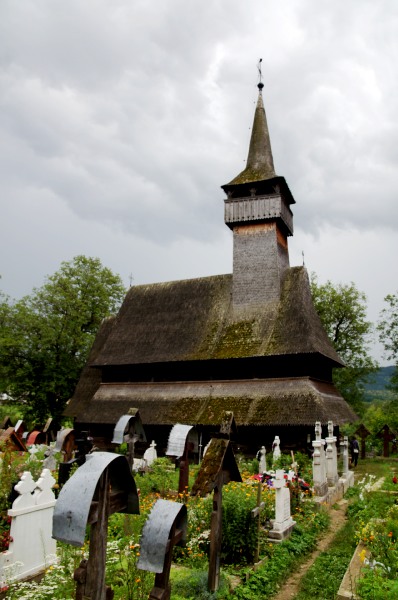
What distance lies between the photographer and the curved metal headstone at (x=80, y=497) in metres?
4.26

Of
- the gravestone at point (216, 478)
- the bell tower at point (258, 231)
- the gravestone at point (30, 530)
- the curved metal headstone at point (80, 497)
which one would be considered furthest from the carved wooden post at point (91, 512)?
the bell tower at point (258, 231)

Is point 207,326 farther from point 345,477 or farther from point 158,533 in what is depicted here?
point 158,533

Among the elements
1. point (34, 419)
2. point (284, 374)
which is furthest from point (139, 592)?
point (34, 419)

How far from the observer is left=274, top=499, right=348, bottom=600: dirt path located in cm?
706

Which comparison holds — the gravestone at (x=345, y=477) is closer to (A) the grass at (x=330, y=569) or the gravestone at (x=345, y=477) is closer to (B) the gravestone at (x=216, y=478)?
(A) the grass at (x=330, y=569)

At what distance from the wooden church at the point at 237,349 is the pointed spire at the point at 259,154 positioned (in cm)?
6

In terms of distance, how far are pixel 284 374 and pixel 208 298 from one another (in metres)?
6.82

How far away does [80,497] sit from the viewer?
4.36 meters

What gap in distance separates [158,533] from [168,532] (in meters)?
0.11

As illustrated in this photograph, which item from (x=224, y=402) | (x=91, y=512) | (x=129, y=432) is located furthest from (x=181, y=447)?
(x=224, y=402)

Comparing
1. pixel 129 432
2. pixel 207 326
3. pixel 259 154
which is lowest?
pixel 129 432

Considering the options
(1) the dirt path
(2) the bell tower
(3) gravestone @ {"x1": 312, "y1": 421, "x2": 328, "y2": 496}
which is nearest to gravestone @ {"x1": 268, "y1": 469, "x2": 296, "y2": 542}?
(1) the dirt path

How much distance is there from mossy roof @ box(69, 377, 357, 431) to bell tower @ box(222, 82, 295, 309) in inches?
185

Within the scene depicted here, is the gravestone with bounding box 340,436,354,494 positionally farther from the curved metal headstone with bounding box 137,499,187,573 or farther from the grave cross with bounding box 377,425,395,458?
the curved metal headstone with bounding box 137,499,187,573
